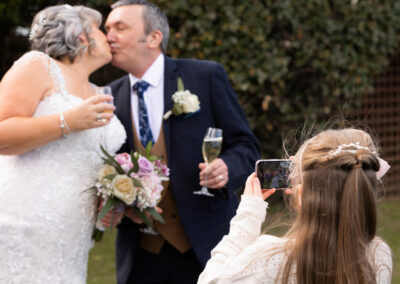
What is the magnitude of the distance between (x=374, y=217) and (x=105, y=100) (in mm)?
1607

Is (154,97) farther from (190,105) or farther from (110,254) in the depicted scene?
(110,254)

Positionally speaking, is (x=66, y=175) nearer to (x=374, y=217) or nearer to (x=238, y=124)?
(x=238, y=124)

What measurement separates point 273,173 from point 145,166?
1013 mm

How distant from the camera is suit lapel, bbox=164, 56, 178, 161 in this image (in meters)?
3.29

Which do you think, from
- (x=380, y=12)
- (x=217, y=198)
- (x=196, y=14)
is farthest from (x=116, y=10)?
(x=380, y=12)

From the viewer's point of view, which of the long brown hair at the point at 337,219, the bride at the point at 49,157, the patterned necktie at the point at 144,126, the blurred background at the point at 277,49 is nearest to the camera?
the long brown hair at the point at 337,219

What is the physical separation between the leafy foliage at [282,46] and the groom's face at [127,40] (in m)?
2.82

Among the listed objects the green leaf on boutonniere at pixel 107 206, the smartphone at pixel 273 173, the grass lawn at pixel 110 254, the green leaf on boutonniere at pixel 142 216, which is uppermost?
the smartphone at pixel 273 173

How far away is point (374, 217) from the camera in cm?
187

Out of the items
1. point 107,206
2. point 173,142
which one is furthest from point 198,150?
point 107,206

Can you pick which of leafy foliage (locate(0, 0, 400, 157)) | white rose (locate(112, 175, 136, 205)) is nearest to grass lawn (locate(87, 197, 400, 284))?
leafy foliage (locate(0, 0, 400, 157))

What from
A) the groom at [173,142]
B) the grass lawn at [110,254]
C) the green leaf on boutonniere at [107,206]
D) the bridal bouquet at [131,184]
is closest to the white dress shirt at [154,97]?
the groom at [173,142]

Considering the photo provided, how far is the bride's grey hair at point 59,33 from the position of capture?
9.98 feet

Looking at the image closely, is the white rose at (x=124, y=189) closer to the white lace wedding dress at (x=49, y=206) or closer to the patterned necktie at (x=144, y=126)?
the white lace wedding dress at (x=49, y=206)
